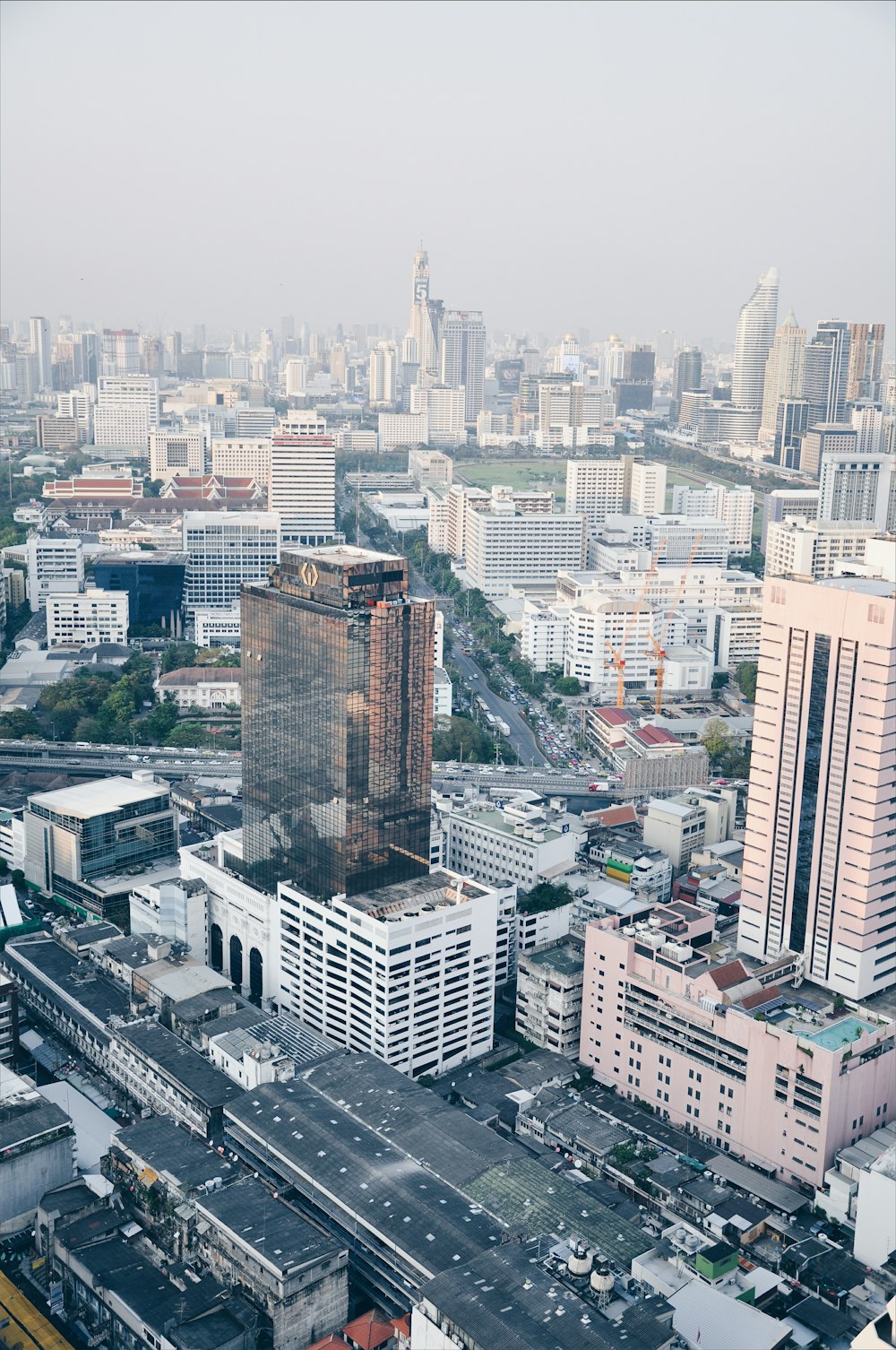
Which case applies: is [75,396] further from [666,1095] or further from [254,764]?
[666,1095]

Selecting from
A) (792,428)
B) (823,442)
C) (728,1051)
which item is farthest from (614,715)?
(792,428)

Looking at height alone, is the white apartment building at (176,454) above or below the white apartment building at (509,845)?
above

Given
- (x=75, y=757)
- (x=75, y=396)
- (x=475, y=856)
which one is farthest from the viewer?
(x=75, y=396)

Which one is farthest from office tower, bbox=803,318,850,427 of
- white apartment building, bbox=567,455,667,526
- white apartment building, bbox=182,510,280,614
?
white apartment building, bbox=182,510,280,614

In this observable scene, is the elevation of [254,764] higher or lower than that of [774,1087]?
higher

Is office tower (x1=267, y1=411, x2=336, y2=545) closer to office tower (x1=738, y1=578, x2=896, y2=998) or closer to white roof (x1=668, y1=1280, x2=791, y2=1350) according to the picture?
office tower (x1=738, y1=578, x2=896, y2=998)

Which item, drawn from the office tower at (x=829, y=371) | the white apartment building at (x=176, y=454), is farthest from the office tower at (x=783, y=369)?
the white apartment building at (x=176, y=454)

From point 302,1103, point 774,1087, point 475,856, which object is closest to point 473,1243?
point 302,1103

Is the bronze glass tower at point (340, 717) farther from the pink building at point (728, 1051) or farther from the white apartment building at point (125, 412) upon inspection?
the white apartment building at point (125, 412)
